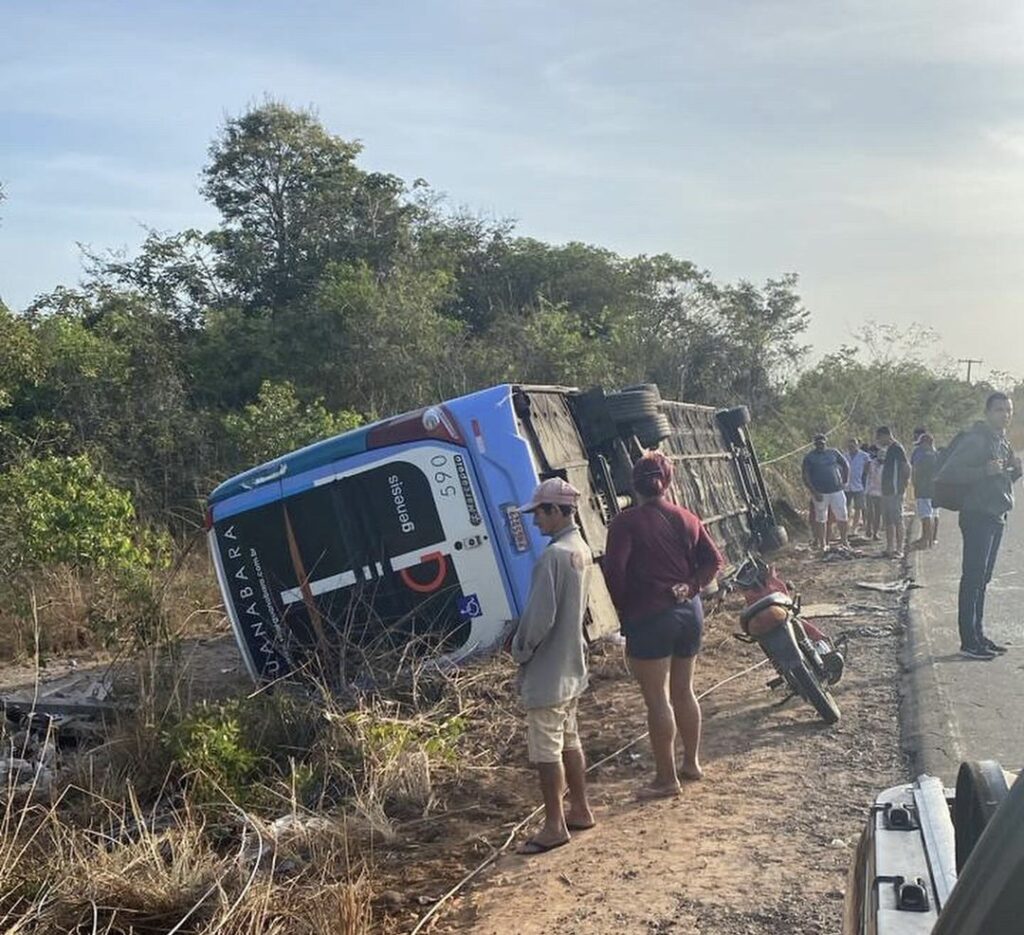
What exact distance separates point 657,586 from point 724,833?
125 centimetres

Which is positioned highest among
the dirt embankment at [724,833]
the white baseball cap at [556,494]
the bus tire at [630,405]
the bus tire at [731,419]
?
the bus tire at [630,405]

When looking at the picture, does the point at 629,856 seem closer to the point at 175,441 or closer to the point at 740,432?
the point at 740,432

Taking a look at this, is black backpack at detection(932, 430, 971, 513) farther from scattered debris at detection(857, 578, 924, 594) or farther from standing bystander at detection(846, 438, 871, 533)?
standing bystander at detection(846, 438, 871, 533)

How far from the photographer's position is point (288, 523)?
7969 mm

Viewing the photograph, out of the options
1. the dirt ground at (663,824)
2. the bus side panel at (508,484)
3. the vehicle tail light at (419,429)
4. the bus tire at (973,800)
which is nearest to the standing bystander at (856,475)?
the dirt ground at (663,824)

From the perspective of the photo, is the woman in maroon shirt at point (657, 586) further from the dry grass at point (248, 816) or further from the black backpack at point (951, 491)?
the black backpack at point (951, 491)

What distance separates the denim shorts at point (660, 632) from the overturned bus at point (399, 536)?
1.73m

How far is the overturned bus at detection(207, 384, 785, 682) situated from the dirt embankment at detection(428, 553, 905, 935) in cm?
119

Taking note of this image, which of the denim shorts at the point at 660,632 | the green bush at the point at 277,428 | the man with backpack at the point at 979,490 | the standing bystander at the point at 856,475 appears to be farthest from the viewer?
the standing bystander at the point at 856,475

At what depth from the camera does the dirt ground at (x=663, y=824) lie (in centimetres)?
447

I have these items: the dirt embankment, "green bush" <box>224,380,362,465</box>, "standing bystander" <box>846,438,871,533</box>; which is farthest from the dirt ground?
"standing bystander" <box>846,438,871,533</box>

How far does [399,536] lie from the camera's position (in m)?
7.71

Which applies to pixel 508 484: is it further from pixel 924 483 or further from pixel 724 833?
pixel 924 483

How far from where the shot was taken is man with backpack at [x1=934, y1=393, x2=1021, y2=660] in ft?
27.3
